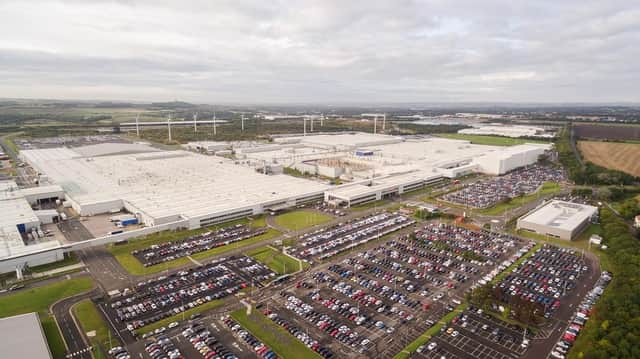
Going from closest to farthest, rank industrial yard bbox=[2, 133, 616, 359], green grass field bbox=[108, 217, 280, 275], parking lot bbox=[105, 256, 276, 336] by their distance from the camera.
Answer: industrial yard bbox=[2, 133, 616, 359], parking lot bbox=[105, 256, 276, 336], green grass field bbox=[108, 217, 280, 275]

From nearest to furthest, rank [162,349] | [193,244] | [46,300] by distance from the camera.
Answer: [162,349] < [46,300] < [193,244]

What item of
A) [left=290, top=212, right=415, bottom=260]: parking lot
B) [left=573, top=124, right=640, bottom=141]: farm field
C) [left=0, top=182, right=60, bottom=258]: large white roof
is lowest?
[left=290, top=212, right=415, bottom=260]: parking lot

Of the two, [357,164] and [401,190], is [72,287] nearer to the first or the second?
[401,190]

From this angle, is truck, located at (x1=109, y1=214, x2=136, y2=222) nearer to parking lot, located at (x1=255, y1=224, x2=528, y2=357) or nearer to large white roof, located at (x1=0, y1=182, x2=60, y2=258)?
large white roof, located at (x1=0, y1=182, x2=60, y2=258)

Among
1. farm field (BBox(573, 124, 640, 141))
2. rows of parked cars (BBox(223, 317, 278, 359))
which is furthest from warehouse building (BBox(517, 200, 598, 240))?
farm field (BBox(573, 124, 640, 141))

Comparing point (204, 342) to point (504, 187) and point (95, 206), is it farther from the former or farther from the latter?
point (504, 187)

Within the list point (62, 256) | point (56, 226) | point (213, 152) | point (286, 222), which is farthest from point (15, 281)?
point (213, 152)

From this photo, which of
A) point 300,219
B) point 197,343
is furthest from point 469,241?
point 197,343
